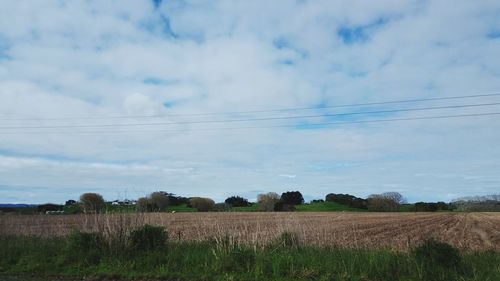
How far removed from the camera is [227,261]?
1552 centimetres

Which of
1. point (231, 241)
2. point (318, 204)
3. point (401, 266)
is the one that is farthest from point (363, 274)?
point (318, 204)

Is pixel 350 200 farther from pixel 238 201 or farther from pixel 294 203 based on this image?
pixel 238 201

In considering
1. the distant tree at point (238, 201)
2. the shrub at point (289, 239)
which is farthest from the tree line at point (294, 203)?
the shrub at point (289, 239)

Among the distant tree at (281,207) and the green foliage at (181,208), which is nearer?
the green foliage at (181,208)

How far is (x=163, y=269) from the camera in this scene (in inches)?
614

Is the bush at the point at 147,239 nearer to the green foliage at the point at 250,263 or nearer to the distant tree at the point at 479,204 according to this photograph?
the green foliage at the point at 250,263

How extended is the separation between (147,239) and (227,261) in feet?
13.9

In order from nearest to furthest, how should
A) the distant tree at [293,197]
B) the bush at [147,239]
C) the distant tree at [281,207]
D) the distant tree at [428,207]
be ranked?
the bush at [147,239], the distant tree at [281,207], the distant tree at [428,207], the distant tree at [293,197]

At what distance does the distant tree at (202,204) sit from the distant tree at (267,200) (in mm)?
13330

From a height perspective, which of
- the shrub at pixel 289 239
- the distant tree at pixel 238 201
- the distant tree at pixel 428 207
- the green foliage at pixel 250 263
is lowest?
the green foliage at pixel 250 263

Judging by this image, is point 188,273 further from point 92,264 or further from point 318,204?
point 318,204

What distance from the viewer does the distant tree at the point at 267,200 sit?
394 feet

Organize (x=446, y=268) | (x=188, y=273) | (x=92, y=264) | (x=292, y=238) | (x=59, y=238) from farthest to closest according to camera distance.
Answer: (x=59, y=238) < (x=292, y=238) < (x=92, y=264) < (x=188, y=273) < (x=446, y=268)

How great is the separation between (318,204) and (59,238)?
119 metres
